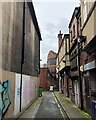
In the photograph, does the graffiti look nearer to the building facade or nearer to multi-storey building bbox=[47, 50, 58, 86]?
the building facade

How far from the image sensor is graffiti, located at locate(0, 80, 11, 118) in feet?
27.5

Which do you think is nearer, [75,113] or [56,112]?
[75,113]

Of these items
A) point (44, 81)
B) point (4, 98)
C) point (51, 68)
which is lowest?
point (4, 98)

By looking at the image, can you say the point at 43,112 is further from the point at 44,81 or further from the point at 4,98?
the point at 44,81

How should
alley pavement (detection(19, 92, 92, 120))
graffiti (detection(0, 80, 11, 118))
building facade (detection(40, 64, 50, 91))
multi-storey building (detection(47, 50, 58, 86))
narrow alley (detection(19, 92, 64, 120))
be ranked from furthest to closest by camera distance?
multi-storey building (detection(47, 50, 58, 86)) → building facade (detection(40, 64, 50, 91)) → narrow alley (detection(19, 92, 64, 120)) → alley pavement (detection(19, 92, 92, 120)) → graffiti (detection(0, 80, 11, 118))

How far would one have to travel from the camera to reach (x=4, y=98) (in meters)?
8.75

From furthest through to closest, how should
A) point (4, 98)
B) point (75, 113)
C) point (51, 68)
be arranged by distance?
1. point (51, 68)
2. point (75, 113)
3. point (4, 98)

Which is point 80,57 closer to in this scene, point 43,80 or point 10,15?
point 10,15

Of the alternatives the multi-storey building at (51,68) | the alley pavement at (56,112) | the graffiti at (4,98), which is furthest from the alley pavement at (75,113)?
the multi-storey building at (51,68)

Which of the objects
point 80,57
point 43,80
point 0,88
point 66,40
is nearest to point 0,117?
point 0,88

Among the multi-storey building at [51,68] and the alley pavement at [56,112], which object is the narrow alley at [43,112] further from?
the multi-storey building at [51,68]

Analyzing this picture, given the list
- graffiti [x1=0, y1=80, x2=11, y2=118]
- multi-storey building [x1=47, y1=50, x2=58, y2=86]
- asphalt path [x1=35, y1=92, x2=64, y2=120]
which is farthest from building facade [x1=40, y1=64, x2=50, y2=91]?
graffiti [x1=0, y1=80, x2=11, y2=118]

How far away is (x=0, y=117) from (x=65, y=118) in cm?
494

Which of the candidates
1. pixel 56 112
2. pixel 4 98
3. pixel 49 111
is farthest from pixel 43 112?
pixel 4 98
